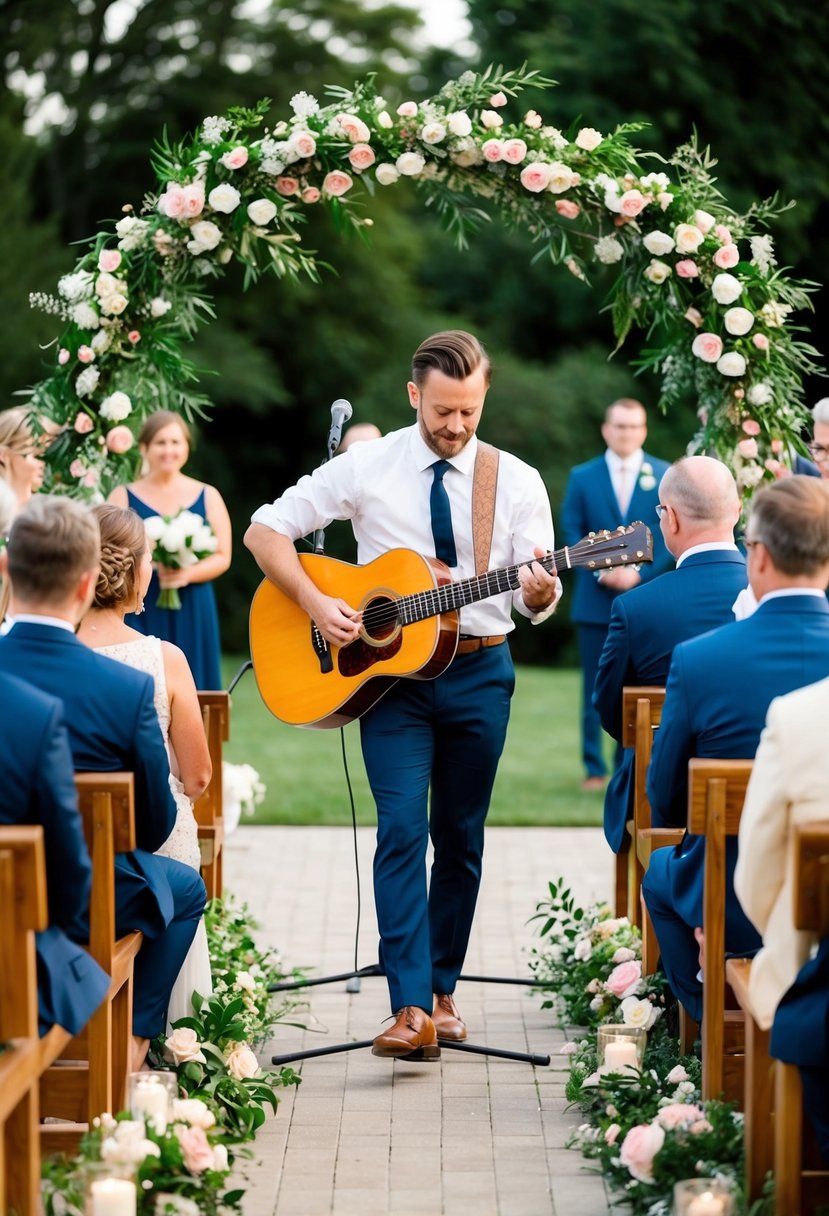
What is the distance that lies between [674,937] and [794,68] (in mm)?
21876

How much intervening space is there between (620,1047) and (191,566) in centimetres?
485

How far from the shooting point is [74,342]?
743 cm

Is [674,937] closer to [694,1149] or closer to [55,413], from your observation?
[694,1149]

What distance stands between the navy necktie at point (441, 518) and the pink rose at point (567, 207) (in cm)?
181

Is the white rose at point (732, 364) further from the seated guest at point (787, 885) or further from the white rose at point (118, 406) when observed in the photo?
the seated guest at point (787, 885)

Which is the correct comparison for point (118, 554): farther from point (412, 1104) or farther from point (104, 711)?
point (412, 1104)

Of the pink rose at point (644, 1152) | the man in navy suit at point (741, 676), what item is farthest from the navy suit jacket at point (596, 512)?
the pink rose at point (644, 1152)

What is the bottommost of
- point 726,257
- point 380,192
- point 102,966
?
point 102,966

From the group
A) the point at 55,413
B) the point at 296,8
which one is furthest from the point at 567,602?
the point at 55,413

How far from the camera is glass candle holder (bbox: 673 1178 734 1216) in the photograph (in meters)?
3.76

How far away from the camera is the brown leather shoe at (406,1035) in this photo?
543 centimetres

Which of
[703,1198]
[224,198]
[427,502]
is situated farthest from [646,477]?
[703,1198]

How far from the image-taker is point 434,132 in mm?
6934

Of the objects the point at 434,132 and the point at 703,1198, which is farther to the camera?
the point at 434,132
